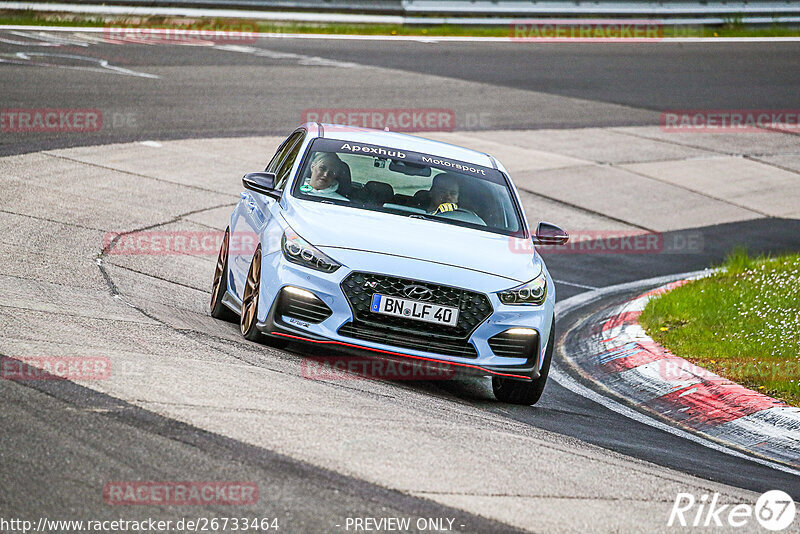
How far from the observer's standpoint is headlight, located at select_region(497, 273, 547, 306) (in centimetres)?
764

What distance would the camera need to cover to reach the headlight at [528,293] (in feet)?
25.1

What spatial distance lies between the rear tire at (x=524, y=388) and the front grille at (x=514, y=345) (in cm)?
28

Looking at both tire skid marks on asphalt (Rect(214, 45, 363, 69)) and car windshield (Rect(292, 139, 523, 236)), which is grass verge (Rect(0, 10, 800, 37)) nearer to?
tire skid marks on asphalt (Rect(214, 45, 363, 69))

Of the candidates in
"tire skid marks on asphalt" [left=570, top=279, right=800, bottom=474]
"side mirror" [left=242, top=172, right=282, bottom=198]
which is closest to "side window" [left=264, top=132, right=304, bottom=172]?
"side mirror" [left=242, top=172, right=282, bottom=198]

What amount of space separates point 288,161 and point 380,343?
7.74 feet

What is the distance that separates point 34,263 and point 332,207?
2.74 m

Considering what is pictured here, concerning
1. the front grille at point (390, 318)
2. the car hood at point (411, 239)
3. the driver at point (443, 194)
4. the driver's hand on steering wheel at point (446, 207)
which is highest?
the driver at point (443, 194)

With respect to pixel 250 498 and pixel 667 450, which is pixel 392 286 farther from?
pixel 250 498

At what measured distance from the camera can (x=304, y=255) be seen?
7586 millimetres

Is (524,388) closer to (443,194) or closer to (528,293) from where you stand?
(528,293)

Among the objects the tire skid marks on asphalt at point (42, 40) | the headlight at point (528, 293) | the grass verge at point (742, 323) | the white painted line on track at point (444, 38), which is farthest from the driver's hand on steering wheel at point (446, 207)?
the white painted line on track at point (444, 38)

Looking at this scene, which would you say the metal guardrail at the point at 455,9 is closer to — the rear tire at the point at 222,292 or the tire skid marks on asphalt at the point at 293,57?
the tire skid marks on asphalt at the point at 293,57

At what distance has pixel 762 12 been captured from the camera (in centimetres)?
3616

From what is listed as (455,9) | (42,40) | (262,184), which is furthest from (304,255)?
(455,9)
